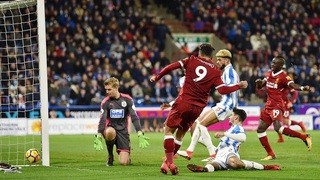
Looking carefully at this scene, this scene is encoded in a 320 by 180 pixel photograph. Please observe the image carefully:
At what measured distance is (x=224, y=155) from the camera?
10.9m

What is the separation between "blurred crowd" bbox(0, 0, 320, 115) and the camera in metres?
28.0

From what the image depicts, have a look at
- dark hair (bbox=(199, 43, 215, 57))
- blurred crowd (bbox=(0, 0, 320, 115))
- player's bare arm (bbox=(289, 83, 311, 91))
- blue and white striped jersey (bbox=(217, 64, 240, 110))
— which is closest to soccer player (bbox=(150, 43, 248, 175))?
dark hair (bbox=(199, 43, 215, 57))

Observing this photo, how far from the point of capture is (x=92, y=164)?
43.1 feet

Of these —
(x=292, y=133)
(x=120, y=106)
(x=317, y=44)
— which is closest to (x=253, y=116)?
(x=317, y=44)

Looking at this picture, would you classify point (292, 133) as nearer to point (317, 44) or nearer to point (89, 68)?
point (89, 68)

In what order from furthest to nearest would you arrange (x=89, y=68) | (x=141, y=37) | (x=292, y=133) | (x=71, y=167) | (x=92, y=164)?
1. (x=141, y=37)
2. (x=89, y=68)
3. (x=292, y=133)
4. (x=92, y=164)
5. (x=71, y=167)

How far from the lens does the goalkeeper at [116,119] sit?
1271 cm

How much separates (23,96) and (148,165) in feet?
43.4

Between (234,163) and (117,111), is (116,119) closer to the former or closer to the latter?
(117,111)

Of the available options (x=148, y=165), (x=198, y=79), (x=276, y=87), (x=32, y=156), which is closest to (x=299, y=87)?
(x=276, y=87)

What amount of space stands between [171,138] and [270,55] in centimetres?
2421

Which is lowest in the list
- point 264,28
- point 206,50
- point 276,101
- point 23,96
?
point 276,101

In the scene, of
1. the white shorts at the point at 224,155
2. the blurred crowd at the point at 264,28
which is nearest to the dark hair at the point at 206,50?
the white shorts at the point at 224,155

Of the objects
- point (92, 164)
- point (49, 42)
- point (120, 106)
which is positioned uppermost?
point (49, 42)
